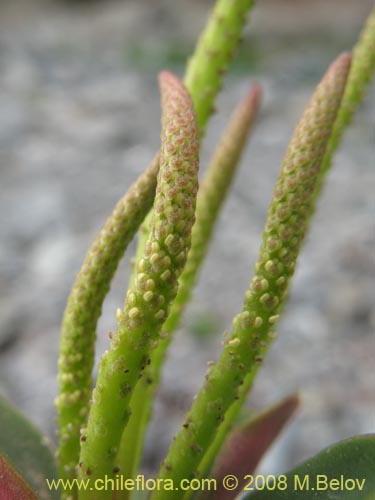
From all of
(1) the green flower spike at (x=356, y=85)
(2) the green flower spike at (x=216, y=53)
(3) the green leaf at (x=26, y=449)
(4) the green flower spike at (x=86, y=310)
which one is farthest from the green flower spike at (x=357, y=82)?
(3) the green leaf at (x=26, y=449)

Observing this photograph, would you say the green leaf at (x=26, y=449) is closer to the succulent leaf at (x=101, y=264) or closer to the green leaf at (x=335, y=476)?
the succulent leaf at (x=101, y=264)

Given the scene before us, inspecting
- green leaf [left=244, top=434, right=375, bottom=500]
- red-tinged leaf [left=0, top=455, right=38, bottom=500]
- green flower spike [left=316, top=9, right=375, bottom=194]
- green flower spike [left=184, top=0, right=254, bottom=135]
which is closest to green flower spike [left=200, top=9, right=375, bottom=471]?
green flower spike [left=316, top=9, right=375, bottom=194]

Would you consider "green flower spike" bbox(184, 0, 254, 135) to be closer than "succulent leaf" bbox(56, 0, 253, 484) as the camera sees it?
No

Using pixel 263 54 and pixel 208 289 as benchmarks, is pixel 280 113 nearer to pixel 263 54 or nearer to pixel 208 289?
pixel 263 54

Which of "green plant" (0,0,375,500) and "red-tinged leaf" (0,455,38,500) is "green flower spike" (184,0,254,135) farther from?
"red-tinged leaf" (0,455,38,500)

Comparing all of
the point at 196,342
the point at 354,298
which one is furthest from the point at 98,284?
the point at 354,298

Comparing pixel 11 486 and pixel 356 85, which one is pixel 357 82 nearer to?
pixel 356 85
